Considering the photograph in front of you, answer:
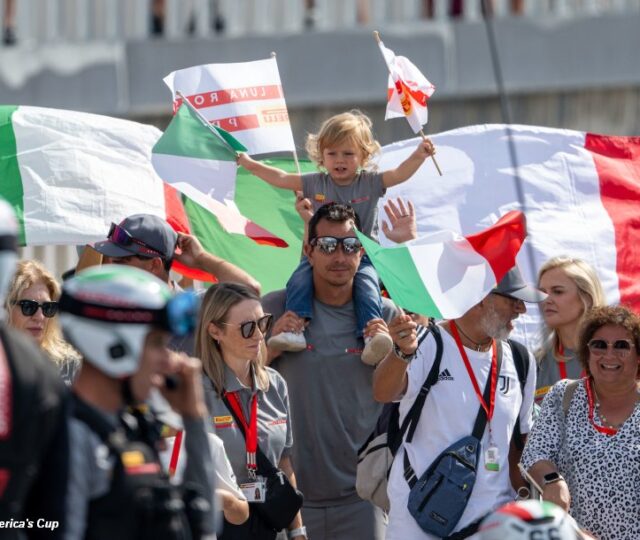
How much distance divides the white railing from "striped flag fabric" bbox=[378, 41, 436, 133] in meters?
4.40

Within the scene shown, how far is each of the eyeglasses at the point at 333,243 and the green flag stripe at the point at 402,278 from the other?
0.38 metres

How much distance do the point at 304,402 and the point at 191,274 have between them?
1.22 metres

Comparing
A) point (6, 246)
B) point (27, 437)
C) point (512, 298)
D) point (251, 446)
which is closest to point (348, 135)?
point (512, 298)

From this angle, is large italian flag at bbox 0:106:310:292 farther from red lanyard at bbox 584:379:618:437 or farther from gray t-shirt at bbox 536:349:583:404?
red lanyard at bbox 584:379:618:437

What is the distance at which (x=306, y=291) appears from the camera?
6969 millimetres

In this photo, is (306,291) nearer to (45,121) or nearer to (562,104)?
(45,121)

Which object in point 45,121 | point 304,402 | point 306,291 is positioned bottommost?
point 304,402

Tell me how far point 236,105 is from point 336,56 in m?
3.99

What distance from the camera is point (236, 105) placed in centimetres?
799

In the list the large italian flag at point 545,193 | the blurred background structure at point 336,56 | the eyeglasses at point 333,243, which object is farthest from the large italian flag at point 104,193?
the blurred background structure at point 336,56

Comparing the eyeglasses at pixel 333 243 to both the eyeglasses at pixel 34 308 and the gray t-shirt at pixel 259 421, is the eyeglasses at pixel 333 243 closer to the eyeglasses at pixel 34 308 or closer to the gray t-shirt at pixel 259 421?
the gray t-shirt at pixel 259 421

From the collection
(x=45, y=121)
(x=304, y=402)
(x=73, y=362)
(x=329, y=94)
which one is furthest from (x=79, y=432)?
(x=329, y=94)

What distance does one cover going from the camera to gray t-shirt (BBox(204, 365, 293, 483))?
20.1 feet

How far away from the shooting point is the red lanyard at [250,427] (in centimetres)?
615
